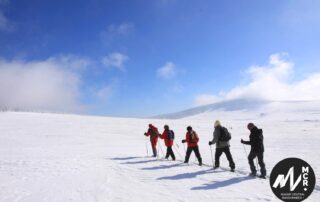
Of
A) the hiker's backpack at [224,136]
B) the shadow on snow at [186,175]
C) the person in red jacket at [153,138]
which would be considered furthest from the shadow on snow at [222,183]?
the person in red jacket at [153,138]

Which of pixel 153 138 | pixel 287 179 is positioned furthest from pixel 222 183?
pixel 153 138

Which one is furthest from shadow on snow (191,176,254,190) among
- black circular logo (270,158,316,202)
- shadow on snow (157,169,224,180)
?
black circular logo (270,158,316,202)

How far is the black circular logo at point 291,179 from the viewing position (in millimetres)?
7441

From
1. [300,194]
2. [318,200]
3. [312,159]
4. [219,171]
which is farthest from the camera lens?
[312,159]

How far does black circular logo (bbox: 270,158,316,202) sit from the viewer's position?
7441 mm

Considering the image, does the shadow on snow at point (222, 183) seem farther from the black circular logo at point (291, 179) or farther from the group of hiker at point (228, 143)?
the black circular logo at point (291, 179)

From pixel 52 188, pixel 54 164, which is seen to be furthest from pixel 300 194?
pixel 54 164

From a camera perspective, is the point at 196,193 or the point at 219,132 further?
the point at 219,132

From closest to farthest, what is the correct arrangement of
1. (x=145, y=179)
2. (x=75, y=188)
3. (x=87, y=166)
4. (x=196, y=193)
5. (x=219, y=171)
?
1. (x=196, y=193)
2. (x=75, y=188)
3. (x=145, y=179)
4. (x=219, y=171)
5. (x=87, y=166)

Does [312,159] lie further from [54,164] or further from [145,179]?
[54,164]

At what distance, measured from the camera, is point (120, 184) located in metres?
9.84

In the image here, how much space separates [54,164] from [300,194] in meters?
10.6

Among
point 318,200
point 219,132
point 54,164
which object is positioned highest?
point 219,132

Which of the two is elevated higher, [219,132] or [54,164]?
[219,132]
